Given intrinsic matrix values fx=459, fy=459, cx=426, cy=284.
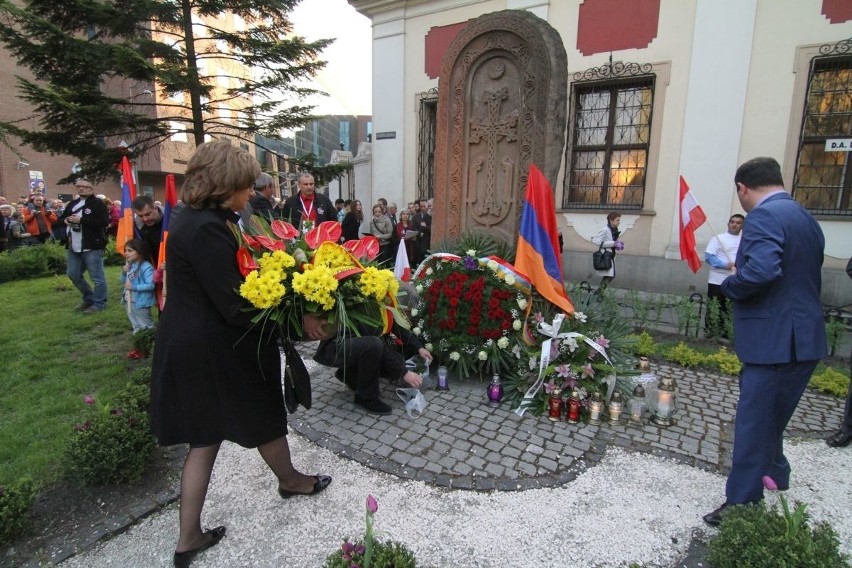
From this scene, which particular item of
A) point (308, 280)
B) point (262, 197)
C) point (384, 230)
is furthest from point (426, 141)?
point (308, 280)

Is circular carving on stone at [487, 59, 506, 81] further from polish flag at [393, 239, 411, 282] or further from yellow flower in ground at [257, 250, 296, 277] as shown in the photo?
yellow flower in ground at [257, 250, 296, 277]

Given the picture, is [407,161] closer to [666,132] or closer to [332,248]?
[666,132]

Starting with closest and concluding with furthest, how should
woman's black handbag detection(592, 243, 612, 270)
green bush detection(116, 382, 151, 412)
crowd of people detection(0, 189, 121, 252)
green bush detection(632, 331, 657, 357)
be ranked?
green bush detection(116, 382, 151, 412), green bush detection(632, 331, 657, 357), woman's black handbag detection(592, 243, 612, 270), crowd of people detection(0, 189, 121, 252)

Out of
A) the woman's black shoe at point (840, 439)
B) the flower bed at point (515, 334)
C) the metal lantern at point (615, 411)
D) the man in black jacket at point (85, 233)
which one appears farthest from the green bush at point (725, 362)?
the man in black jacket at point (85, 233)

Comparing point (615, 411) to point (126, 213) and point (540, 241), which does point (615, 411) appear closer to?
point (540, 241)

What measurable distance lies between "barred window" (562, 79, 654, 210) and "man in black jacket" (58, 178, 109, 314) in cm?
828

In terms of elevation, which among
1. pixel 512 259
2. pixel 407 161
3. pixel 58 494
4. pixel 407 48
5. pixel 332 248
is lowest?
pixel 58 494

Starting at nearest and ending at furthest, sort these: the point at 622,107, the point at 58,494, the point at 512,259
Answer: the point at 58,494 < the point at 512,259 < the point at 622,107

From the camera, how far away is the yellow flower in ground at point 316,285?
205 centimetres

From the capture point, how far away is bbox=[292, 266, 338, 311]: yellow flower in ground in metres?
2.05

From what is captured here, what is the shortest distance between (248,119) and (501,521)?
9028 millimetres

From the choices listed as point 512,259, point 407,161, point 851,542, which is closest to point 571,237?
point 407,161

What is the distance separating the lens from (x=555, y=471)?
9.79 ft

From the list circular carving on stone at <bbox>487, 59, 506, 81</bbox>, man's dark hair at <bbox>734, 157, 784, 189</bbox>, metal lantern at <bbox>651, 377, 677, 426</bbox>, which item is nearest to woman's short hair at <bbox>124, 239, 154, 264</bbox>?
circular carving on stone at <bbox>487, 59, 506, 81</bbox>
